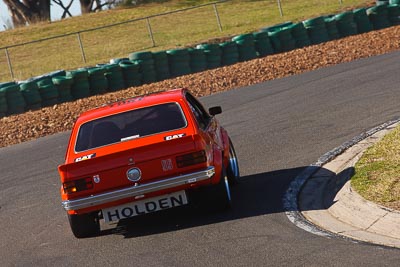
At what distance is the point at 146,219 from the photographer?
1040 centimetres

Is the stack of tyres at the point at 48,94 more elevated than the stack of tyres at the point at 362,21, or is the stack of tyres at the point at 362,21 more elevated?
the stack of tyres at the point at 48,94

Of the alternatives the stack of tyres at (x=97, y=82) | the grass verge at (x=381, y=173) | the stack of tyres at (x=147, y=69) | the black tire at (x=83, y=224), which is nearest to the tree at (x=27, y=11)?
the stack of tyres at (x=147, y=69)

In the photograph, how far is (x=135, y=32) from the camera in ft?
147

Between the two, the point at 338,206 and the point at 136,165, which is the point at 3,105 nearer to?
the point at 136,165

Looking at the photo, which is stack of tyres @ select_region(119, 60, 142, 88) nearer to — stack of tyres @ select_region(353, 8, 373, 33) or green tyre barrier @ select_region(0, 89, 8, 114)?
green tyre barrier @ select_region(0, 89, 8, 114)

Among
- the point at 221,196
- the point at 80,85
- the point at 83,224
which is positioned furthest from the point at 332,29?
the point at 83,224

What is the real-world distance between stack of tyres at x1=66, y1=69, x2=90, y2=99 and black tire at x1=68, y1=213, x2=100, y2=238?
15492 mm

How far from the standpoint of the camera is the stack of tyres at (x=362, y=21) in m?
29.6

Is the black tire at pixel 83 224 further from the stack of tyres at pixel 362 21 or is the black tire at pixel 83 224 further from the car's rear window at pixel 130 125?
the stack of tyres at pixel 362 21

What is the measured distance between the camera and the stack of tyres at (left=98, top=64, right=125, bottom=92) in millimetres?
25875

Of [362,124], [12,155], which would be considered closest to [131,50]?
[12,155]

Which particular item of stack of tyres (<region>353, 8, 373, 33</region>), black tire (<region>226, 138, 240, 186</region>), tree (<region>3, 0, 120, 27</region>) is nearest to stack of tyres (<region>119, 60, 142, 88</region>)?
stack of tyres (<region>353, 8, 373, 33</region>)

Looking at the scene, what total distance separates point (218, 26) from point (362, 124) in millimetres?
28688

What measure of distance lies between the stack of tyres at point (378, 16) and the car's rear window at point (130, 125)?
2047cm
